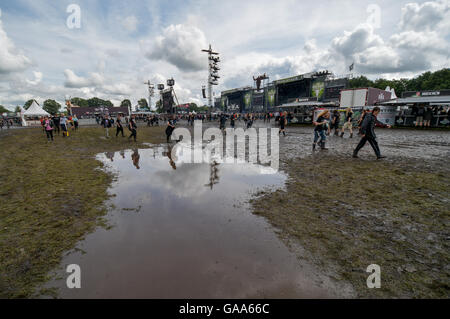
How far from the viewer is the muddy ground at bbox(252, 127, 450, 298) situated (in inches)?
94.9

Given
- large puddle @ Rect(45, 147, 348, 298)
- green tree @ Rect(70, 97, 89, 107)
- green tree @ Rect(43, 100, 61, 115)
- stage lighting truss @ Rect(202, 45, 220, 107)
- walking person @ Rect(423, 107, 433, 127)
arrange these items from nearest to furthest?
large puddle @ Rect(45, 147, 348, 298) → walking person @ Rect(423, 107, 433, 127) → stage lighting truss @ Rect(202, 45, 220, 107) → green tree @ Rect(43, 100, 61, 115) → green tree @ Rect(70, 97, 89, 107)

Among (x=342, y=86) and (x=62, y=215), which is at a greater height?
(x=342, y=86)

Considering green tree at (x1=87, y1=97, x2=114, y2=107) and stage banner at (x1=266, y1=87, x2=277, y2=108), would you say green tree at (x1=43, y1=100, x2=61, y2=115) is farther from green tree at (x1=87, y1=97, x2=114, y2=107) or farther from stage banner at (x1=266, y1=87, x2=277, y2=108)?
stage banner at (x1=266, y1=87, x2=277, y2=108)

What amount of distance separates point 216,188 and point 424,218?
4.31 metres

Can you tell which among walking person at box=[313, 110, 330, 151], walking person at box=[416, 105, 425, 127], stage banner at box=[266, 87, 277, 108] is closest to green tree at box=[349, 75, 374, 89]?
stage banner at box=[266, 87, 277, 108]

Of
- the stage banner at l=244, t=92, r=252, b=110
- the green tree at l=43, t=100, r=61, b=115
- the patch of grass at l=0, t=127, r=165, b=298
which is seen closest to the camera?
the patch of grass at l=0, t=127, r=165, b=298

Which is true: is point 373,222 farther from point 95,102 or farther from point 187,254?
point 95,102

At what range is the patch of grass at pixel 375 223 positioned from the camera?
2.40m

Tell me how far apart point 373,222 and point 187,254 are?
10.9ft

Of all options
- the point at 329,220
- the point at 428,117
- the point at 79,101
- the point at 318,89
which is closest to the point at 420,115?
the point at 428,117

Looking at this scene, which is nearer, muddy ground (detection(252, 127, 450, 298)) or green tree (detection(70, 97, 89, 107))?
muddy ground (detection(252, 127, 450, 298))
